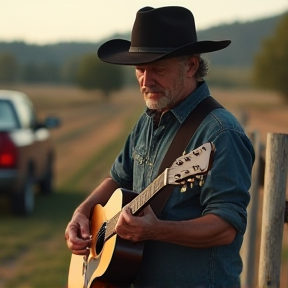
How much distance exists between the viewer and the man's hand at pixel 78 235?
419 cm

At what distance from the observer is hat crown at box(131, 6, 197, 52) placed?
3842 mm

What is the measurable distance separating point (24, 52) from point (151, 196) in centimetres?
14160

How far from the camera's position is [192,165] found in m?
3.29

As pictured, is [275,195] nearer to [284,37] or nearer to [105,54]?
[105,54]

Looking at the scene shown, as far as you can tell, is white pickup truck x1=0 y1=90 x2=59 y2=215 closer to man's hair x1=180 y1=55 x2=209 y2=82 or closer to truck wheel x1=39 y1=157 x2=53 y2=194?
truck wheel x1=39 y1=157 x2=53 y2=194

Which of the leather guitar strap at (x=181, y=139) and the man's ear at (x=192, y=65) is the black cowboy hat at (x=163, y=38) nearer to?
the man's ear at (x=192, y=65)

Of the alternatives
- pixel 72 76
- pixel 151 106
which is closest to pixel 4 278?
pixel 151 106

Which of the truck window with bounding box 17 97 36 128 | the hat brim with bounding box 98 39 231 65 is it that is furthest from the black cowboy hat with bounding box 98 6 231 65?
the truck window with bounding box 17 97 36 128

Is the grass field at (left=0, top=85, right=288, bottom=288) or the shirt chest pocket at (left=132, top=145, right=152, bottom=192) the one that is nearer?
the shirt chest pocket at (left=132, top=145, right=152, bottom=192)

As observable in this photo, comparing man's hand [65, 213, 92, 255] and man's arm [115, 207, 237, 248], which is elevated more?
man's arm [115, 207, 237, 248]

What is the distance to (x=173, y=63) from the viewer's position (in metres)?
3.77

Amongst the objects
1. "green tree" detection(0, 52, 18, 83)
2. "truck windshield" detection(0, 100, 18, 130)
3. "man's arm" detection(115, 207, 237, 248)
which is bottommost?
"green tree" detection(0, 52, 18, 83)

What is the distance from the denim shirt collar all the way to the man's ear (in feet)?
0.23

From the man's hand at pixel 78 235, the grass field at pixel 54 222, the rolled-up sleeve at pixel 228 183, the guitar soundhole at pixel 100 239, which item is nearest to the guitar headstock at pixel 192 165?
the rolled-up sleeve at pixel 228 183
